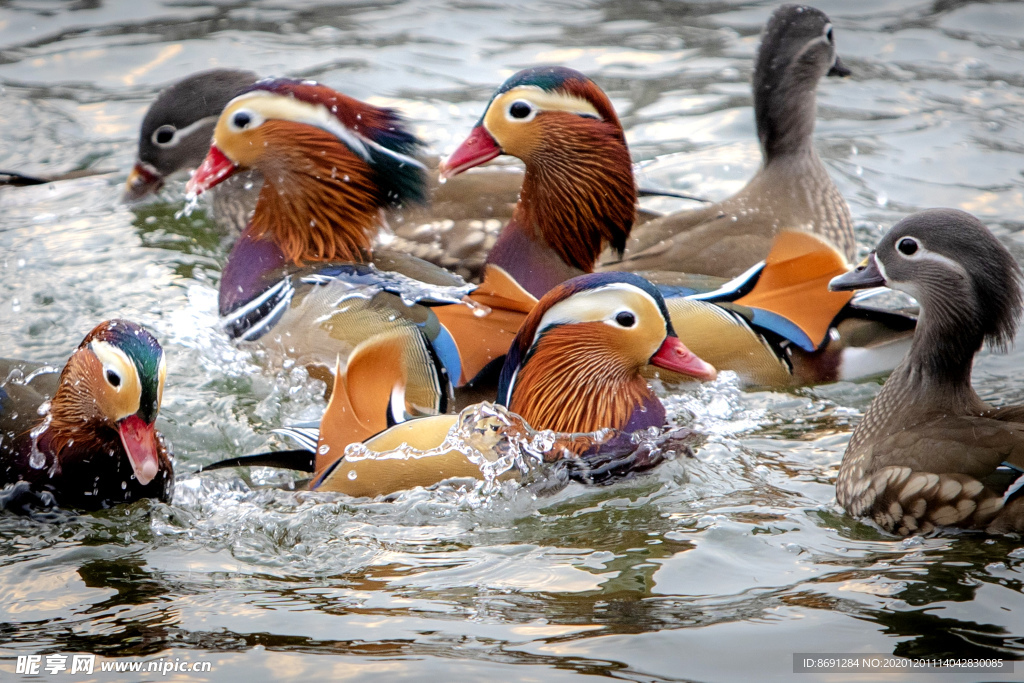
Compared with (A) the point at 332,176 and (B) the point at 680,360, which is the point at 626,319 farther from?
(A) the point at 332,176

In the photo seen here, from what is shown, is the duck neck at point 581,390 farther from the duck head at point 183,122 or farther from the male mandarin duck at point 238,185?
the duck head at point 183,122

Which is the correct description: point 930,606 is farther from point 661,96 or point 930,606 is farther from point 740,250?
point 661,96

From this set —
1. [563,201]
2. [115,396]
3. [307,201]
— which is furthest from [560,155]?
[115,396]

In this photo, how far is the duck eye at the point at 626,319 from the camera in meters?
3.20

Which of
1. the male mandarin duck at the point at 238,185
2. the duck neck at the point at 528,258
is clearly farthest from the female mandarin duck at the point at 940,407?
the male mandarin duck at the point at 238,185

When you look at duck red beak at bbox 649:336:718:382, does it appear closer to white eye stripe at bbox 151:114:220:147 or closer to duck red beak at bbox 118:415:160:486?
duck red beak at bbox 118:415:160:486

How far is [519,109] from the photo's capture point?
3984 millimetres

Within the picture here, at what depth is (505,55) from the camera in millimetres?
7340

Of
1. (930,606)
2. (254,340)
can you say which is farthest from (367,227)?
(930,606)

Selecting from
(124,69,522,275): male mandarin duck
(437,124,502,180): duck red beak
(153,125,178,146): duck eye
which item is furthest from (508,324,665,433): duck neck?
(153,125,178,146): duck eye

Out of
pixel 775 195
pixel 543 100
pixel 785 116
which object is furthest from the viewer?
pixel 785 116

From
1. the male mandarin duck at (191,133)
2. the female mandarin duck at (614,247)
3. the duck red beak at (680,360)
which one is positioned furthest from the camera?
the male mandarin duck at (191,133)

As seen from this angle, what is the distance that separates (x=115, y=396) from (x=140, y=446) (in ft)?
0.52

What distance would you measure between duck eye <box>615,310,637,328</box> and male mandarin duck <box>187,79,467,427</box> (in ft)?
3.17
